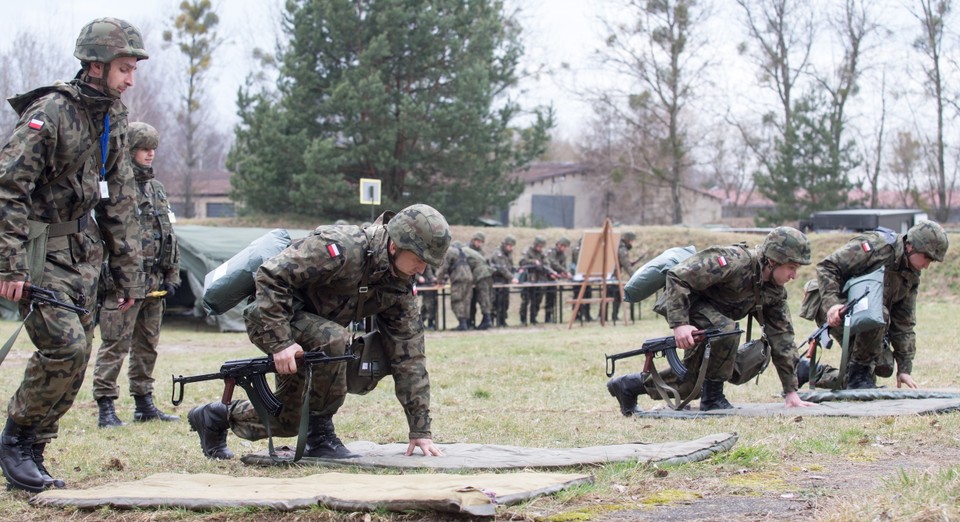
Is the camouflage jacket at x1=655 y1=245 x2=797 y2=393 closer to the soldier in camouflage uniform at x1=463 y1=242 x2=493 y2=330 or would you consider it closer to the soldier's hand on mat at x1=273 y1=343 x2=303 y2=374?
the soldier's hand on mat at x1=273 y1=343 x2=303 y2=374

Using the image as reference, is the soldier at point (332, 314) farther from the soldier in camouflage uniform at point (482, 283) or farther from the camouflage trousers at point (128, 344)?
the soldier in camouflage uniform at point (482, 283)

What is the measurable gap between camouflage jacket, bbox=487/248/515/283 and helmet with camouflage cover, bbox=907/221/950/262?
13.1 meters

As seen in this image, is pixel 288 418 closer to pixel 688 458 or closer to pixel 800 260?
pixel 688 458

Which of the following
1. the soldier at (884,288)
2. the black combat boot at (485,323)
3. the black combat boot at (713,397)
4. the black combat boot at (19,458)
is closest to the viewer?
the black combat boot at (19,458)

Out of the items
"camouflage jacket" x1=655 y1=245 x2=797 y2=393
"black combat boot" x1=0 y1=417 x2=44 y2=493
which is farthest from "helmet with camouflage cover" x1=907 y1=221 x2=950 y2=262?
"black combat boot" x1=0 y1=417 x2=44 y2=493

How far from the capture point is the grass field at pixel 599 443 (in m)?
4.32

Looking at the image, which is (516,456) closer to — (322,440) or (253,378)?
(322,440)

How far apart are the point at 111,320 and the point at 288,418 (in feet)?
8.08

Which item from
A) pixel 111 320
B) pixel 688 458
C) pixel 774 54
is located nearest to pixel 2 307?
pixel 111 320

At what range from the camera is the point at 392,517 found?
4.14 m

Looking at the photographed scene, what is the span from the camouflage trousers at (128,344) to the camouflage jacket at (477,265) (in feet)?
42.1

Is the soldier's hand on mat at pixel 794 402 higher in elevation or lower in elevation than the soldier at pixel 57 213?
lower

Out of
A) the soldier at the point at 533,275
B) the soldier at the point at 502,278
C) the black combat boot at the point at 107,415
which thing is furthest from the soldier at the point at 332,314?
the soldier at the point at 533,275

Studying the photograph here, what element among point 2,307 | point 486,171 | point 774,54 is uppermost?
point 774,54
